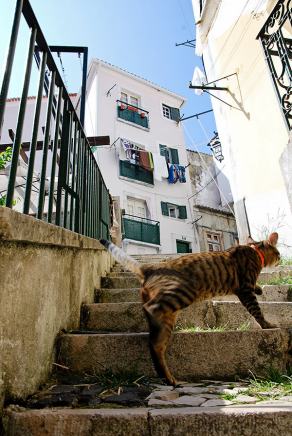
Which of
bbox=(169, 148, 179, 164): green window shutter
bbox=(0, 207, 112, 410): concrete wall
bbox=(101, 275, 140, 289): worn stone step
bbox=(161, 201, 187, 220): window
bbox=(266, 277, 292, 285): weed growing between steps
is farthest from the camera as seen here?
bbox=(169, 148, 179, 164): green window shutter

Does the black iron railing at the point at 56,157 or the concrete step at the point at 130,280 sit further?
the concrete step at the point at 130,280

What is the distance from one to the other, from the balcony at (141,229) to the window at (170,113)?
26.3ft

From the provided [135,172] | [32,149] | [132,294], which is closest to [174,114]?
[135,172]

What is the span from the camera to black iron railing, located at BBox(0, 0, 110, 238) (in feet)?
5.75

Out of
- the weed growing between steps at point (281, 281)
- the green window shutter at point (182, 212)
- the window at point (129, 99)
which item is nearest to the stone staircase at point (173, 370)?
the weed growing between steps at point (281, 281)

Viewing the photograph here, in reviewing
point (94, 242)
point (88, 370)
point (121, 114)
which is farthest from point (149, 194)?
point (88, 370)

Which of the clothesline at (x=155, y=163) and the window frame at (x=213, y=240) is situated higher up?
the clothesline at (x=155, y=163)

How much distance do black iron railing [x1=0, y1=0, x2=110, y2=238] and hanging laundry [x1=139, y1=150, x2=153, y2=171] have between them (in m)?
13.4

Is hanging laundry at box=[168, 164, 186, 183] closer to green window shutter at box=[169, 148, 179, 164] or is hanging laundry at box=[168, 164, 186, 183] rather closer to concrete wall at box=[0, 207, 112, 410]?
green window shutter at box=[169, 148, 179, 164]

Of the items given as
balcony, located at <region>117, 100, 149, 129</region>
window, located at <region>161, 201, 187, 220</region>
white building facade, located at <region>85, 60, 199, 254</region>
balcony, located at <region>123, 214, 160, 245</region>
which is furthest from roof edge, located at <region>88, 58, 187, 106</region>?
balcony, located at <region>123, 214, 160, 245</region>

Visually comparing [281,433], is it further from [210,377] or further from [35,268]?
[35,268]

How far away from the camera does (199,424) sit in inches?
54.5

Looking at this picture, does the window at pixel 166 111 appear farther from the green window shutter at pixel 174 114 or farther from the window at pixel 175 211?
the window at pixel 175 211

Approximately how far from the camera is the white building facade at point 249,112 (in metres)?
6.94
